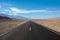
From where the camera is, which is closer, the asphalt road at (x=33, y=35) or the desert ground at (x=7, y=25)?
the asphalt road at (x=33, y=35)

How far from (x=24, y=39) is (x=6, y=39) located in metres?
1.60

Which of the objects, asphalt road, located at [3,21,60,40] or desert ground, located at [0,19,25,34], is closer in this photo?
asphalt road, located at [3,21,60,40]

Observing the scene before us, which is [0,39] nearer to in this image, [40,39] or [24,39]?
[24,39]

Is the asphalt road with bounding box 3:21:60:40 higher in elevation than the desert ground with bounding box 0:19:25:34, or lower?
higher

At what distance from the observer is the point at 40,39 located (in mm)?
21656

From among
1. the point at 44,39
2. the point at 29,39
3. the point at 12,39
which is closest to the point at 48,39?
the point at 44,39

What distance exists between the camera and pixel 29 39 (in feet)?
70.9

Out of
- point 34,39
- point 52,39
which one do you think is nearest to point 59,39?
point 52,39

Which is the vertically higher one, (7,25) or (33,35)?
(33,35)

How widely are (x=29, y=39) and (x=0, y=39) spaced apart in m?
2.62

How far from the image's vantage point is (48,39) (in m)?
21.9

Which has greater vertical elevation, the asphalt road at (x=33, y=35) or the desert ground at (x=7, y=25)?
the asphalt road at (x=33, y=35)

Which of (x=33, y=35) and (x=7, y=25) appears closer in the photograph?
(x=33, y=35)

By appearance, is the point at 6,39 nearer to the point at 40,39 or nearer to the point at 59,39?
the point at 40,39
